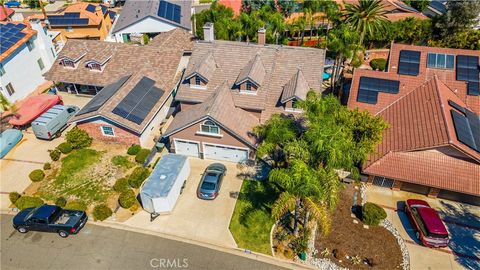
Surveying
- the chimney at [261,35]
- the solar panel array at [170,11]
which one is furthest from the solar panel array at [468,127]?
the solar panel array at [170,11]

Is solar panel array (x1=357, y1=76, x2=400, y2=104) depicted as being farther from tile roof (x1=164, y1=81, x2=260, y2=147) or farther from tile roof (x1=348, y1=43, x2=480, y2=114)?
tile roof (x1=164, y1=81, x2=260, y2=147)

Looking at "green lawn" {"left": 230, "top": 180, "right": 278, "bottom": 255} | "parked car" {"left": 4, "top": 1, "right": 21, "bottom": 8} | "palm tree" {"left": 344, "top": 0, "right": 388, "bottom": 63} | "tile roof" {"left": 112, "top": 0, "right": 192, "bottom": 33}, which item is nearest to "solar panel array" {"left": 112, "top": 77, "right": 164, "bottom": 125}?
"green lawn" {"left": 230, "top": 180, "right": 278, "bottom": 255}

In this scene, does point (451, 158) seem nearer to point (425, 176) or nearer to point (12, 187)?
point (425, 176)

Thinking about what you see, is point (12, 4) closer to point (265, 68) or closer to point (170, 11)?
point (170, 11)

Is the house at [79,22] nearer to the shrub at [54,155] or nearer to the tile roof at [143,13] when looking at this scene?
the tile roof at [143,13]

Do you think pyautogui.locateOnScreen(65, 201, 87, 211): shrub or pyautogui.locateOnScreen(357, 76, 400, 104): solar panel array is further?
pyautogui.locateOnScreen(357, 76, 400, 104): solar panel array

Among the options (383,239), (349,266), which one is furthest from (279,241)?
(383,239)
